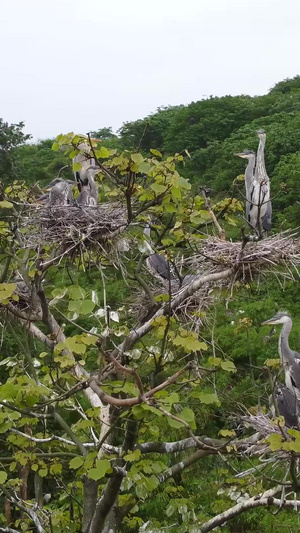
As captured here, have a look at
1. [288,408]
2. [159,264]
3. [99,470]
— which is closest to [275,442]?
[99,470]

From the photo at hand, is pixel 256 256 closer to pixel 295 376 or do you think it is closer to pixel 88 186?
pixel 295 376

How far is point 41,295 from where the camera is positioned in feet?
12.5

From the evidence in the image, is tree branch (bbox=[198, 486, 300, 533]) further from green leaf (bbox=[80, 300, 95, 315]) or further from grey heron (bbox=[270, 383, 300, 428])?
green leaf (bbox=[80, 300, 95, 315])

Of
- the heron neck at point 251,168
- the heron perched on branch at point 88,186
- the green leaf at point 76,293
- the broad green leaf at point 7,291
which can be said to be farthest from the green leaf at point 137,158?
the heron neck at point 251,168

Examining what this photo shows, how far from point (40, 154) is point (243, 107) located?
8539mm

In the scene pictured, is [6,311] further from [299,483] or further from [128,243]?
[299,483]

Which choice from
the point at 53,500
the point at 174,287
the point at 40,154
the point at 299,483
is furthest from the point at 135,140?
the point at 299,483

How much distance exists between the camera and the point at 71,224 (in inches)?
173

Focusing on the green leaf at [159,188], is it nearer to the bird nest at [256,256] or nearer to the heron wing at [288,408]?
the bird nest at [256,256]

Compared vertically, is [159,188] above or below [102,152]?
below

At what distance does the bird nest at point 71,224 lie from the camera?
4.32 m

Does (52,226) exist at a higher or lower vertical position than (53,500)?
higher

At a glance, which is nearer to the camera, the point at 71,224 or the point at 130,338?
the point at 130,338

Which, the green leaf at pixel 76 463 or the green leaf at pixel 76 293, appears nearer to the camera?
the green leaf at pixel 76 293
